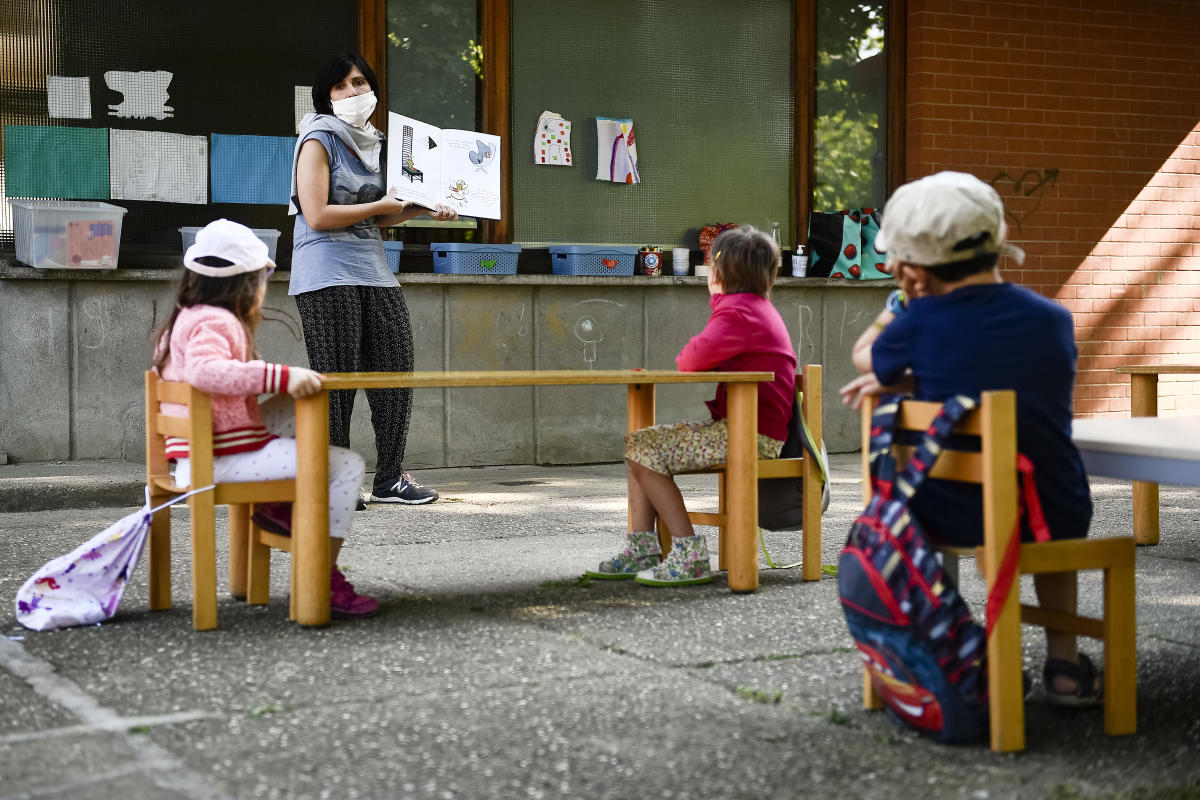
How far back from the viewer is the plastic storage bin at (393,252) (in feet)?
26.6

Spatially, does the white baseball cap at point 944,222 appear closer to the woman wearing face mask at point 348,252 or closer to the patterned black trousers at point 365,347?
the woman wearing face mask at point 348,252

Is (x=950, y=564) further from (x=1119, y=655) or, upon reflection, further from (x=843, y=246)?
(x=843, y=246)

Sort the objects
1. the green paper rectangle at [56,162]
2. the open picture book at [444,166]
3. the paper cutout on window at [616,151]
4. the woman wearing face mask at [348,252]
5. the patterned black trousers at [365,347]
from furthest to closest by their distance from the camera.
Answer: the paper cutout on window at [616,151] < the green paper rectangle at [56,162] < the open picture book at [444,166] < the patterned black trousers at [365,347] < the woman wearing face mask at [348,252]

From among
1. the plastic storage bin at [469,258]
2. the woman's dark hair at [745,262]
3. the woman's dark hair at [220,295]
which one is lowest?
the woman's dark hair at [220,295]

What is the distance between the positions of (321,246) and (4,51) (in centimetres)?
269

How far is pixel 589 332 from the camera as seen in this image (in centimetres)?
864

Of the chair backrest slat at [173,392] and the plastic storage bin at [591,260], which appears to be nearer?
the chair backrest slat at [173,392]

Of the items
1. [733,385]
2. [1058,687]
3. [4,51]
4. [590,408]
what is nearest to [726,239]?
[733,385]

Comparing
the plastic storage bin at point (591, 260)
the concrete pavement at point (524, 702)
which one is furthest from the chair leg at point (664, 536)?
the plastic storage bin at point (591, 260)

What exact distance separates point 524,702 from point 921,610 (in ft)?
2.90

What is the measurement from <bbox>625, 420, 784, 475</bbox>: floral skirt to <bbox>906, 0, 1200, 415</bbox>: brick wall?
221 inches

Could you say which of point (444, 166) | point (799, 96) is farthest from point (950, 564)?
point (799, 96)

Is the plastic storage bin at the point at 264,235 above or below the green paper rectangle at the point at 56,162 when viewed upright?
below

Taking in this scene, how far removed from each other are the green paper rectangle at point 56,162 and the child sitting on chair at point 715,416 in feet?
14.4
